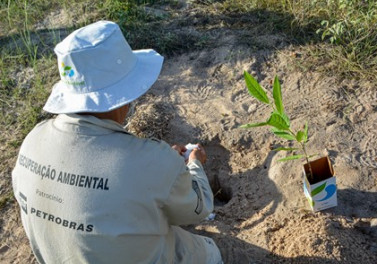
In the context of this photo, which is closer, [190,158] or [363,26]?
[190,158]

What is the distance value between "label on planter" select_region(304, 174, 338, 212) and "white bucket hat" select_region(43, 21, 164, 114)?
107 centimetres

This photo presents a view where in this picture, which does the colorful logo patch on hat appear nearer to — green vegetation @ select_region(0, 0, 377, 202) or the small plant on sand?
the small plant on sand

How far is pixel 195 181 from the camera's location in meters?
1.98

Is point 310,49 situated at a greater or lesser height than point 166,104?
greater

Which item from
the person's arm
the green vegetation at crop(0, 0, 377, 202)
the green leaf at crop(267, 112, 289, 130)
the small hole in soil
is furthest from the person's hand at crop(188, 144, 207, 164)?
the green vegetation at crop(0, 0, 377, 202)

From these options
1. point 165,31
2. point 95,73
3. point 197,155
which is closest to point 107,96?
point 95,73

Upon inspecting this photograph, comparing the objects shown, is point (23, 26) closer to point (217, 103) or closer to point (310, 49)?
point (217, 103)

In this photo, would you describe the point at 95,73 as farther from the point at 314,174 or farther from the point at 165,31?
the point at 165,31

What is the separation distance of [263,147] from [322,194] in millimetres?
640

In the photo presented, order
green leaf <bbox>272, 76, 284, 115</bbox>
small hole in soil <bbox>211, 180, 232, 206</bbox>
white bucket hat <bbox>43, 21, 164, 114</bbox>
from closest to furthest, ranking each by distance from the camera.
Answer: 1. white bucket hat <bbox>43, 21, 164, 114</bbox>
2. green leaf <bbox>272, 76, 284, 115</bbox>
3. small hole in soil <bbox>211, 180, 232, 206</bbox>

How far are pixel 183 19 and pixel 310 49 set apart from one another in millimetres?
1105

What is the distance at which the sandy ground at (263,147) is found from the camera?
2.45m

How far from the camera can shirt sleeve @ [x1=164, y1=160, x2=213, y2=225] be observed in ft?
5.64

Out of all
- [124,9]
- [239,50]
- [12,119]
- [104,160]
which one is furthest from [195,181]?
[124,9]
